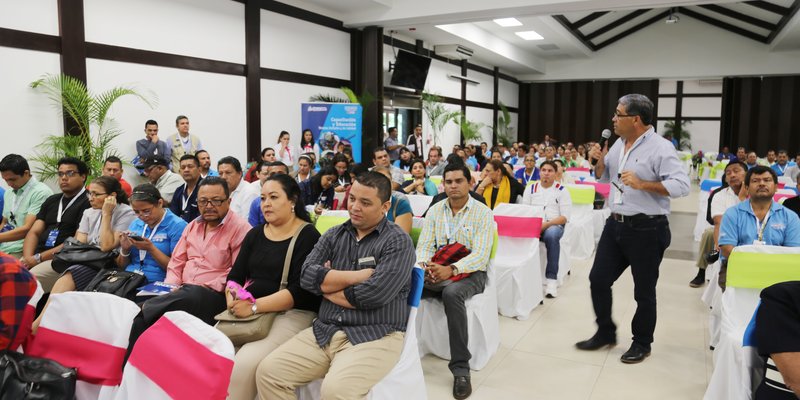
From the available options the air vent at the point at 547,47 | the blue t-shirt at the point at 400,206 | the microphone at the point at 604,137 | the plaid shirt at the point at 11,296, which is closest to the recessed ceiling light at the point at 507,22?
the air vent at the point at 547,47

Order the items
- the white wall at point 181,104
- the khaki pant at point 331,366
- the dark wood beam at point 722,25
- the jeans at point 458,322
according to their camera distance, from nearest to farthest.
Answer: the khaki pant at point 331,366
the jeans at point 458,322
the white wall at point 181,104
the dark wood beam at point 722,25

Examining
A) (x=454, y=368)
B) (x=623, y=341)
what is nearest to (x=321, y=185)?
(x=454, y=368)

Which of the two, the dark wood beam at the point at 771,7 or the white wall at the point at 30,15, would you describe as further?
the dark wood beam at the point at 771,7

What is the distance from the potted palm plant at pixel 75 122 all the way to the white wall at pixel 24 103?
7 cm

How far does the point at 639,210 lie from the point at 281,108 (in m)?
7.37

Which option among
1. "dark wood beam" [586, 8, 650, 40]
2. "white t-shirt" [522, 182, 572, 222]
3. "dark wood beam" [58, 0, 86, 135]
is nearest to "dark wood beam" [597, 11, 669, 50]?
"dark wood beam" [586, 8, 650, 40]

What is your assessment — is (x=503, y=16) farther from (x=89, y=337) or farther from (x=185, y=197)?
(x=89, y=337)

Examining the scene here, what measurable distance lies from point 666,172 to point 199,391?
2765 mm

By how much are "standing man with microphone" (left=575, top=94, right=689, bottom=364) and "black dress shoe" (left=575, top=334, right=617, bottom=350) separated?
22 cm

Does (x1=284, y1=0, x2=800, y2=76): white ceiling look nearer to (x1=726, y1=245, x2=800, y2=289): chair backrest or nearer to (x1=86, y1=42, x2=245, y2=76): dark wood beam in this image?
(x1=86, y1=42, x2=245, y2=76): dark wood beam

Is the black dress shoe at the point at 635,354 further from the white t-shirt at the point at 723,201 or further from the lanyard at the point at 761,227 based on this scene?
the white t-shirt at the point at 723,201

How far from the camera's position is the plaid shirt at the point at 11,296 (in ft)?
5.84

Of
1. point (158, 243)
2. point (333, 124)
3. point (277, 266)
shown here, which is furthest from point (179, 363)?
point (333, 124)

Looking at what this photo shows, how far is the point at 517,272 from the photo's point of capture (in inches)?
174
